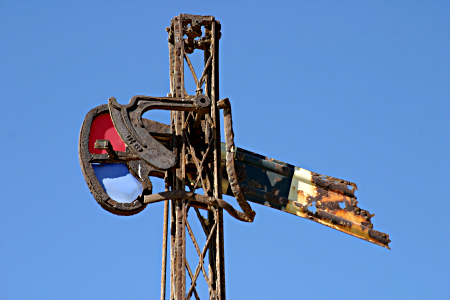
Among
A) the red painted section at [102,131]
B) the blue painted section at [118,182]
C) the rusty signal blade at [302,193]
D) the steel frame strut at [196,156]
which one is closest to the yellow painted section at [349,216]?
the rusty signal blade at [302,193]

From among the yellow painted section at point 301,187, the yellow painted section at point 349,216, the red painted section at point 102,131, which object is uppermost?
the red painted section at point 102,131

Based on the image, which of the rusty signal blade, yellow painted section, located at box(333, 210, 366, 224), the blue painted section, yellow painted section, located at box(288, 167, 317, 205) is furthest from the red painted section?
yellow painted section, located at box(333, 210, 366, 224)

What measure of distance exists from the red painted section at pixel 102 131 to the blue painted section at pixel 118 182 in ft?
0.90

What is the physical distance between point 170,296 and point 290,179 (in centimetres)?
282

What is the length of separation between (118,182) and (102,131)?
2.47 feet

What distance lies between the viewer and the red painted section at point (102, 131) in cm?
1157

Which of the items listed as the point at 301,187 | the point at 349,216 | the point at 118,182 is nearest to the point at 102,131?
the point at 118,182

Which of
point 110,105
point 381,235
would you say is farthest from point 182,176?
point 381,235

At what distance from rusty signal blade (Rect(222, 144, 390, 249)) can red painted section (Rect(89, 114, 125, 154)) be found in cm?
167

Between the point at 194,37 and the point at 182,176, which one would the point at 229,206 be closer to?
the point at 182,176

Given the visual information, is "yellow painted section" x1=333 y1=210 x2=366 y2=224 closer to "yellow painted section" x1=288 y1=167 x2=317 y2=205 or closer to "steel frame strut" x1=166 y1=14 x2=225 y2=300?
"yellow painted section" x1=288 y1=167 x2=317 y2=205

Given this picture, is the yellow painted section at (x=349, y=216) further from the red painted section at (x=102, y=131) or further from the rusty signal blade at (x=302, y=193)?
the red painted section at (x=102, y=131)

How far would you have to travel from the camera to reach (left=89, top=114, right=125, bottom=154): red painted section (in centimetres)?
1157

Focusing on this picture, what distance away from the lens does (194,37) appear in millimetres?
11906
